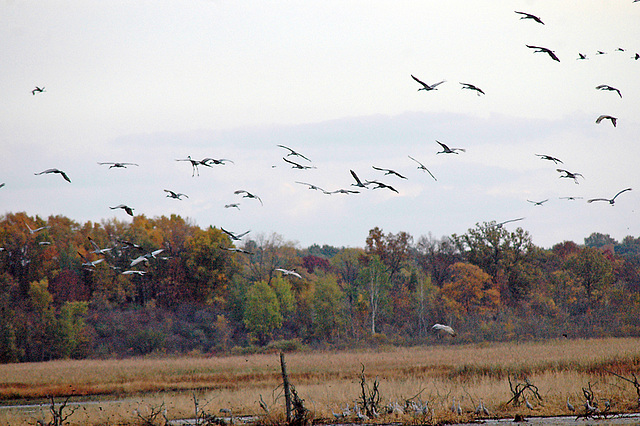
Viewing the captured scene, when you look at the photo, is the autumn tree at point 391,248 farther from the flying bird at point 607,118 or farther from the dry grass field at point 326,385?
the flying bird at point 607,118

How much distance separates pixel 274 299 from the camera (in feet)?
272

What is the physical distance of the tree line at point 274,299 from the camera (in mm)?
72875

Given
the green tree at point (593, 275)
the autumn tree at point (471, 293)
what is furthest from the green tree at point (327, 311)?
the green tree at point (593, 275)

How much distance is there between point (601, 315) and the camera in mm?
73188

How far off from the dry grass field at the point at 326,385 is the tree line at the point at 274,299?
17.4m

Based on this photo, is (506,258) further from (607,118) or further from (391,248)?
(607,118)

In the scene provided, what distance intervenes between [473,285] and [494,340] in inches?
532

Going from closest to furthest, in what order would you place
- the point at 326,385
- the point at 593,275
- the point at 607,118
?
the point at 607,118 < the point at 326,385 < the point at 593,275

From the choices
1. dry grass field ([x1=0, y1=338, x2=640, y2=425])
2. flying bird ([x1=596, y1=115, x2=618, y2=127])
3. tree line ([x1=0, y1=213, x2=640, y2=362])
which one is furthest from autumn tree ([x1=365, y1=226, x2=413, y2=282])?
flying bird ([x1=596, y1=115, x2=618, y2=127])

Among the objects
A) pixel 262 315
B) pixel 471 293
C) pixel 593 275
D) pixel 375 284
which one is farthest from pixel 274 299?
pixel 593 275

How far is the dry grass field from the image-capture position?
2716 centimetres

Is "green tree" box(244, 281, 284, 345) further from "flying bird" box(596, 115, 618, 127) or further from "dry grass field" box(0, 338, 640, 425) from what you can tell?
"flying bird" box(596, 115, 618, 127)

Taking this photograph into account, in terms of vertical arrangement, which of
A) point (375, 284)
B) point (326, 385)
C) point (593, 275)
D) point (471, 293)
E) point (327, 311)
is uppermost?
point (375, 284)

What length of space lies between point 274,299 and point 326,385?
1930 inches
